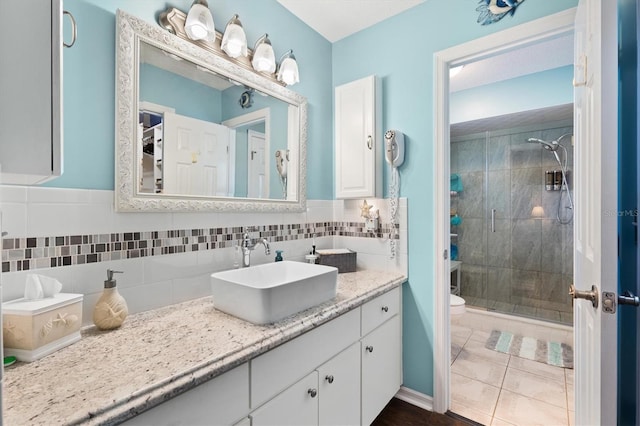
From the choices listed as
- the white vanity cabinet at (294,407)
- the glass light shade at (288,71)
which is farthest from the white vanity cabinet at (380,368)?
the glass light shade at (288,71)

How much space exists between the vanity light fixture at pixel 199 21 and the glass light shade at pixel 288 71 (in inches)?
19.9

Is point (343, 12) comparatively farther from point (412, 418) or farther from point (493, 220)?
point (493, 220)

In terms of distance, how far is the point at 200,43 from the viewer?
1.43 meters

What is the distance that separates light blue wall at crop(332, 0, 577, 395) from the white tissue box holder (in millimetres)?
1697

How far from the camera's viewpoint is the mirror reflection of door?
1691mm

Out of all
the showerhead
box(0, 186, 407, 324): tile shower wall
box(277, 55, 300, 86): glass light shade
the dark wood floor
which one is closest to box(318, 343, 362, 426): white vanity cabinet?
the dark wood floor

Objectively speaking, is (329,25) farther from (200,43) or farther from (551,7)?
(551,7)

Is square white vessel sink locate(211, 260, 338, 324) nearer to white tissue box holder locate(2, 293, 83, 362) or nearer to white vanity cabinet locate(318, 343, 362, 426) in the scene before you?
white vanity cabinet locate(318, 343, 362, 426)

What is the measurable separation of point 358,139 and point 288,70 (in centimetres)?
63

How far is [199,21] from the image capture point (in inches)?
52.7

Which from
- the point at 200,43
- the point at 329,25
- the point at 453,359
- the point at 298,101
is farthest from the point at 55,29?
the point at 453,359

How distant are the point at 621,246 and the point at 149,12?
6.81 ft

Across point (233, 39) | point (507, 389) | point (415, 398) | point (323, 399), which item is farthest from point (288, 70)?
point (507, 389)

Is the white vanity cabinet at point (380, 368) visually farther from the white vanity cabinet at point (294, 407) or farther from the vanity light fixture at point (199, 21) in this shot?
the vanity light fixture at point (199, 21)
